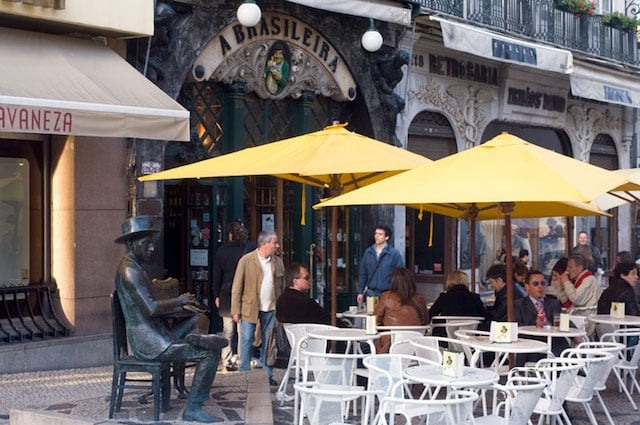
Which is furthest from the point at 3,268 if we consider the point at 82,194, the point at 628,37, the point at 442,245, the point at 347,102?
the point at 628,37

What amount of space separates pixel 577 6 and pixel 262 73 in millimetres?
10354

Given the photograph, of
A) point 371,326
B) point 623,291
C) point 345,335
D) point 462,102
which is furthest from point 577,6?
point 345,335

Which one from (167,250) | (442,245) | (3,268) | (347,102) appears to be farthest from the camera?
(442,245)

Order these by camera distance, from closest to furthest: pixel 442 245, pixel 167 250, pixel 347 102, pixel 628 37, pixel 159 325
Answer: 1. pixel 159 325
2. pixel 167 250
3. pixel 347 102
4. pixel 442 245
5. pixel 628 37

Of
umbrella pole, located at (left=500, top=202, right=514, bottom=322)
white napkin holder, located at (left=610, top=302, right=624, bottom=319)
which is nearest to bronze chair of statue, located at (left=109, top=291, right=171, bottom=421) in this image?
umbrella pole, located at (left=500, top=202, right=514, bottom=322)

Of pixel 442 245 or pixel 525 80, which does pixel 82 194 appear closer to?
pixel 442 245

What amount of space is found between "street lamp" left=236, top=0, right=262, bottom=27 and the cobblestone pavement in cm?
439

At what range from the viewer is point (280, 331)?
10.8 meters

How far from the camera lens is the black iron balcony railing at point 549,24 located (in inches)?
766

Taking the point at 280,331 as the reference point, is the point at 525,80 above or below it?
above

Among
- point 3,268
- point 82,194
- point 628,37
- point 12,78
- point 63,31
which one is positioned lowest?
point 3,268

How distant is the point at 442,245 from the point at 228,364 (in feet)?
26.3

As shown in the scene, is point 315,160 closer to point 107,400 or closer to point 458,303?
point 458,303

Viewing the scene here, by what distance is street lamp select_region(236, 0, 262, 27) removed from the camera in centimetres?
1352
